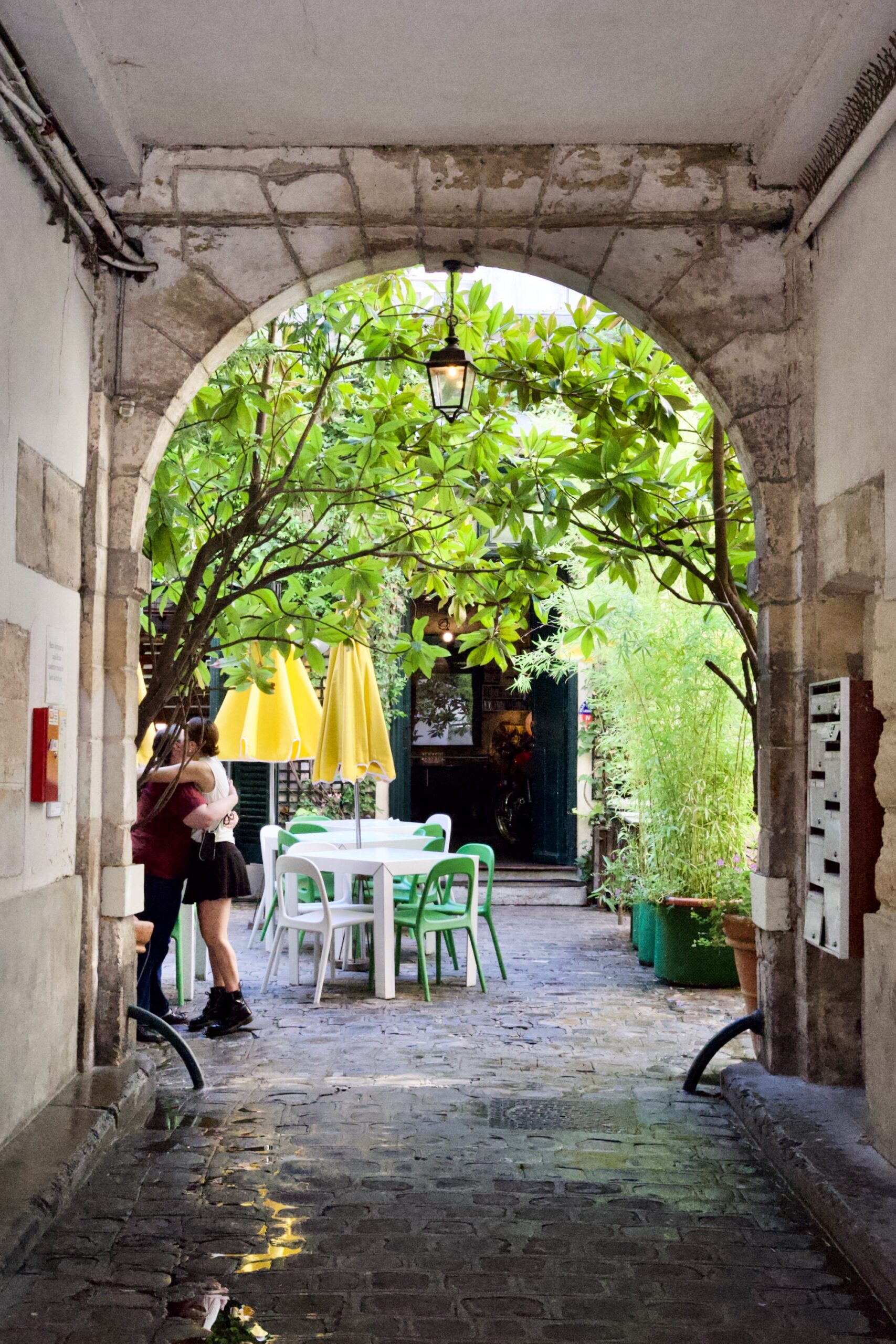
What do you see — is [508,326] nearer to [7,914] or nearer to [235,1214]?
[7,914]

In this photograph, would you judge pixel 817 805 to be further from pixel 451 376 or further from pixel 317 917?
pixel 317 917

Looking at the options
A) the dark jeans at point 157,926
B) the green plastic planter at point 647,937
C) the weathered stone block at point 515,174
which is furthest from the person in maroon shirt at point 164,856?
the green plastic planter at point 647,937

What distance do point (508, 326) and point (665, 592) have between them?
8.45 ft

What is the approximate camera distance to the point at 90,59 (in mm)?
3682

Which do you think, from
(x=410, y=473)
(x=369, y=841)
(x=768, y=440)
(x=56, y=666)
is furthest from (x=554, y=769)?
(x=56, y=666)

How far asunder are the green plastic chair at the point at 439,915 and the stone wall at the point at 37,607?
2.59 metres

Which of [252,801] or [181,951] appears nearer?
[181,951]

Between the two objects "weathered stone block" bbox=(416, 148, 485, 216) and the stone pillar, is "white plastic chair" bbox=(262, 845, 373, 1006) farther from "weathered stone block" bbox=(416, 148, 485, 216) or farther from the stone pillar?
"weathered stone block" bbox=(416, 148, 485, 216)

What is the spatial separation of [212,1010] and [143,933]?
2.60ft

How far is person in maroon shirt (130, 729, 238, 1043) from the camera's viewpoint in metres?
5.62

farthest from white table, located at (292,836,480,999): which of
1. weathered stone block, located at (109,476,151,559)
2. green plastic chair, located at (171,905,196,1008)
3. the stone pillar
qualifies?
weathered stone block, located at (109,476,151,559)

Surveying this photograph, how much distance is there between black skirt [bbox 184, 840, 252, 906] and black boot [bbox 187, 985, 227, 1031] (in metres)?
0.44

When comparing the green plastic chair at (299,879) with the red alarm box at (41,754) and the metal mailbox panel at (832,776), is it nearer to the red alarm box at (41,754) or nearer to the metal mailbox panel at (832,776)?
the red alarm box at (41,754)

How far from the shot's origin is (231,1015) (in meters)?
5.71
